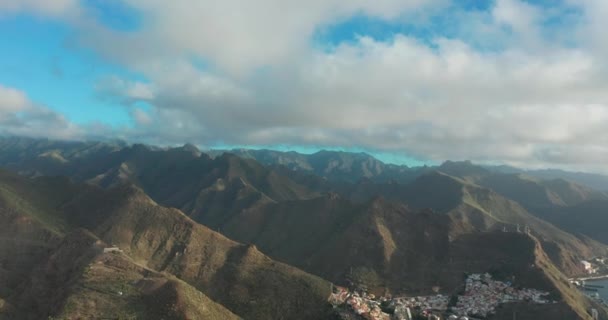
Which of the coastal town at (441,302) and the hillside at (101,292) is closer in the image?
the hillside at (101,292)

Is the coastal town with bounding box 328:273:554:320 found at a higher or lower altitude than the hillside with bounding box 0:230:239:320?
lower

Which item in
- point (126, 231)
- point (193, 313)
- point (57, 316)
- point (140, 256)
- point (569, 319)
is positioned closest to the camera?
point (57, 316)

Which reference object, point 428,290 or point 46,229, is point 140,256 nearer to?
point 46,229

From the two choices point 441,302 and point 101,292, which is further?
point 441,302

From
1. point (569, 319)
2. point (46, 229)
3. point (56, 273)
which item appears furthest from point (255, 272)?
point (569, 319)

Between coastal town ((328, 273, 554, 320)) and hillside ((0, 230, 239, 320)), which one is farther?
coastal town ((328, 273, 554, 320))

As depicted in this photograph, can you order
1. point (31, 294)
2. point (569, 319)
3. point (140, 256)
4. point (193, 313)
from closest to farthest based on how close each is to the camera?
point (193, 313) → point (31, 294) → point (569, 319) → point (140, 256)

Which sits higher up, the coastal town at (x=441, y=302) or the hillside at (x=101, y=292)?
the hillside at (x=101, y=292)

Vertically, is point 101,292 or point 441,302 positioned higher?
point 101,292
